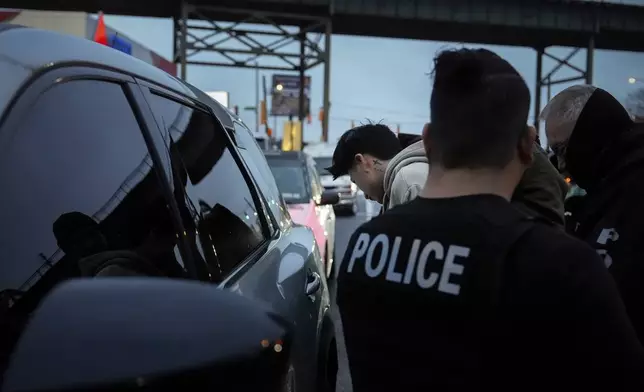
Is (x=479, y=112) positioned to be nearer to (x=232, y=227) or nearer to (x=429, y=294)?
(x=429, y=294)

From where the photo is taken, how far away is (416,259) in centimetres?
126

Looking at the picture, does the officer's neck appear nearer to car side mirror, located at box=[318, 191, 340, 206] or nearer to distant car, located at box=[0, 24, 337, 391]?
distant car, located at box=[0, 24, 337, 391]

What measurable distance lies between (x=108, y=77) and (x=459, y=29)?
108 ft

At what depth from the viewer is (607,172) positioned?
7.18 feet

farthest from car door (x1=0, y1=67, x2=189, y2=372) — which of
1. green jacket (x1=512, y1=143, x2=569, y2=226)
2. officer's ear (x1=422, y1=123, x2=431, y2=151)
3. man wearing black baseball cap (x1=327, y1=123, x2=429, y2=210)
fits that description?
man wearing black baseball cap (x1=327, y1=123, x2=429, y2=210)

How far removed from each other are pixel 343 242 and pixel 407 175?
29.6 feet

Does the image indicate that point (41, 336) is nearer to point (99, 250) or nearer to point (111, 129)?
point (99, 250)

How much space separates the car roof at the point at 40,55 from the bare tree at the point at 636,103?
2.25 metres

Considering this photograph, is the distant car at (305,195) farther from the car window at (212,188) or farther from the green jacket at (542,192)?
the green jacket at (542,192)

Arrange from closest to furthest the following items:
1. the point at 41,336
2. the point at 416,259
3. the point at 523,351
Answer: the point at 41,336 < the point at 523,351 < the point at 416,259

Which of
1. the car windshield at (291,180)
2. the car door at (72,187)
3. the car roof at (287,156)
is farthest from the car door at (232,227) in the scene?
the car roof at (287,156)

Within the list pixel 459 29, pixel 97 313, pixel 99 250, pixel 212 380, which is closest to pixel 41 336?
pixel 97 313

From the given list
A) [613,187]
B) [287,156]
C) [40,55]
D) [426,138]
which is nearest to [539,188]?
[613,187]

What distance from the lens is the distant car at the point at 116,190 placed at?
4.10 feet
